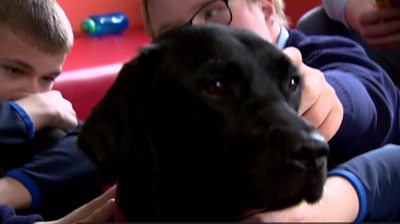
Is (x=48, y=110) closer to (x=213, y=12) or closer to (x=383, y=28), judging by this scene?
(x=213, y=12)

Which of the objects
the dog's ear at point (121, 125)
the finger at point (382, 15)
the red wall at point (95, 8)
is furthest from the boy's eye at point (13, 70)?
the red wall at point (95, 8)

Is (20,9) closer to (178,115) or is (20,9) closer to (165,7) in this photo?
(165,7)

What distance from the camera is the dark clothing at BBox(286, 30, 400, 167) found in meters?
0.97

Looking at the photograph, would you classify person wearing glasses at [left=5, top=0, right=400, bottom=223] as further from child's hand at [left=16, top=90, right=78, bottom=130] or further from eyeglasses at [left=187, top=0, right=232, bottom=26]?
child's hand at [left=16, top=90, right=78, bottom=130]

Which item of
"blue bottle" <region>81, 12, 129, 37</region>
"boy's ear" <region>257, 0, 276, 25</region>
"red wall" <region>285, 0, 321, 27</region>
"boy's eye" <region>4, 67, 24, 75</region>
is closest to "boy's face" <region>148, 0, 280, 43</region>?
"boy's ear" <region>257, 0, 276, 25</region>

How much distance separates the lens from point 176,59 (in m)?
0.75

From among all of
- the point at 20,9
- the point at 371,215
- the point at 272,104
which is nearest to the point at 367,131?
the point at 371,215

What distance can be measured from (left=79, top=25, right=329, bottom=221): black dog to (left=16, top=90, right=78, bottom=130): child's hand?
40cm

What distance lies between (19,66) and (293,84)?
62 cm

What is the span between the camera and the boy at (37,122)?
1.06 meters

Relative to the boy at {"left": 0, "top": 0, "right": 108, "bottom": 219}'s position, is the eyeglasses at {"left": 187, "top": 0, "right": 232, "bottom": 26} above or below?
above

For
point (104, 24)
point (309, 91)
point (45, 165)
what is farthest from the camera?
point (104, 24)

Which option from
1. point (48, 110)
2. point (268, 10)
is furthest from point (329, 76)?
point (48, 110)

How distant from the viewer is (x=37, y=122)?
112 cm
